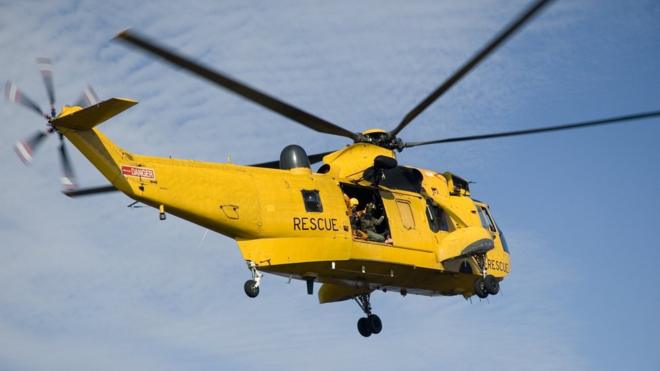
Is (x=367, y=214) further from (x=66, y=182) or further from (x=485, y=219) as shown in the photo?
(x=66, y=182)

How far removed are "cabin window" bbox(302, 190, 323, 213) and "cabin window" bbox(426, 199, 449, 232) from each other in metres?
3.53

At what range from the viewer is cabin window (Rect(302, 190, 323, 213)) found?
24219 millimetres

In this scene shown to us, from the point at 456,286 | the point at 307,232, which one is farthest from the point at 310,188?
the point at 456,286

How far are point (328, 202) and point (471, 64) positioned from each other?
14.8 feet

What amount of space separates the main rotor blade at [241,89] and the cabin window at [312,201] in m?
1.92

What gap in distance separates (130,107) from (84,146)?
1.91 m

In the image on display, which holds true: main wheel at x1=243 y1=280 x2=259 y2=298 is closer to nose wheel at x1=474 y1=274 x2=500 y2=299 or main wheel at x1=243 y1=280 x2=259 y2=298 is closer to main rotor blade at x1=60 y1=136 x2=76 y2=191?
main rotor blade at x1=60 y1=136 x2=76 y2=191

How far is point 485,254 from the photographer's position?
27.3 meters

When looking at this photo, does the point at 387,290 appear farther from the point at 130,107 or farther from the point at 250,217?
the point at 130,107

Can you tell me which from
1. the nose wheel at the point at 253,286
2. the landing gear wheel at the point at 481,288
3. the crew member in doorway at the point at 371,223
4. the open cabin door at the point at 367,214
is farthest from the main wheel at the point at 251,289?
the landing gear wheel at the point at 481,288

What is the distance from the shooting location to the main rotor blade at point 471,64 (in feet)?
72.6

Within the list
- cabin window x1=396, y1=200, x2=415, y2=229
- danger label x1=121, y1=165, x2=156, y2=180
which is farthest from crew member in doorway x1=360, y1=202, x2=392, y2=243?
danger label x1=121, y1=165, x2=156, y2=180

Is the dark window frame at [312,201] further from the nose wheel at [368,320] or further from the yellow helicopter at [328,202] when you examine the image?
the nose wheel at [368,320]

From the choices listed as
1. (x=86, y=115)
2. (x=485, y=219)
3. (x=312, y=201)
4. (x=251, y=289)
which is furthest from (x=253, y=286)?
(x=485, y=219)
